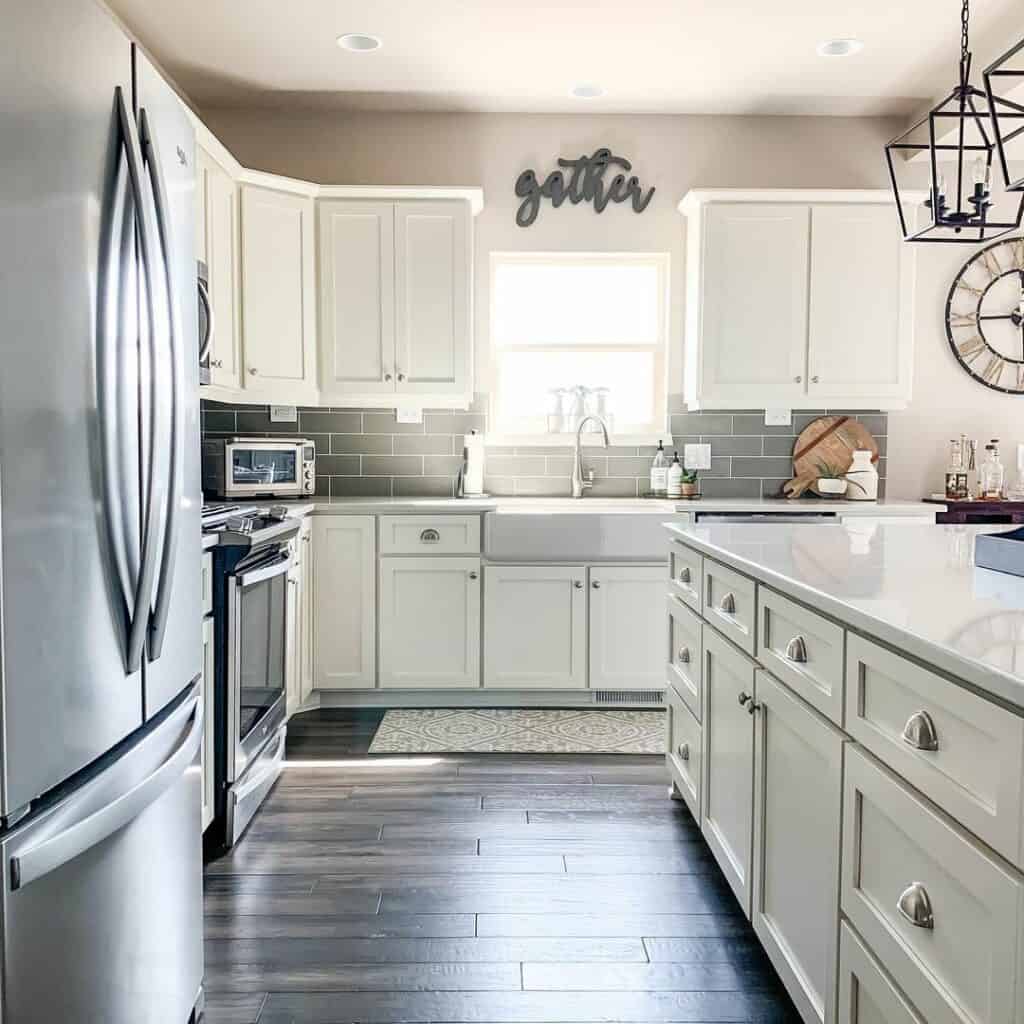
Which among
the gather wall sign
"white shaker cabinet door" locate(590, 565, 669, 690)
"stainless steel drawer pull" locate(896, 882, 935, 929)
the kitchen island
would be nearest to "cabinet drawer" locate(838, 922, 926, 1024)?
the kitchen island

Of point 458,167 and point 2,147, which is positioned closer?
point 2,147

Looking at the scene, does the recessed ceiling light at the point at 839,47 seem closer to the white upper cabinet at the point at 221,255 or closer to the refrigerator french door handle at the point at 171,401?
the white upper cabinet at the point at 221,255

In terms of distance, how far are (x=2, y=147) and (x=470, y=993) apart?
1.71 metres

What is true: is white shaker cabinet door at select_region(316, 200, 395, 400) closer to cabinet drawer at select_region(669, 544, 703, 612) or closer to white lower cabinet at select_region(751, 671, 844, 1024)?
cabinet drawer at select_region(669, 544, 703, 612)

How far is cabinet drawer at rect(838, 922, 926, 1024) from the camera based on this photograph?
3.98ft

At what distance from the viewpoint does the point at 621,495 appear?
452cm

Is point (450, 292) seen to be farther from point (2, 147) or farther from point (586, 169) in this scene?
point (2, 147)

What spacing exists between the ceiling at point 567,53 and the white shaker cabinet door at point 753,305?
1.95ft

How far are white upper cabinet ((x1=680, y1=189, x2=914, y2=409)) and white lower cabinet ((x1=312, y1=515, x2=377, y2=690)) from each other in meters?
1.71

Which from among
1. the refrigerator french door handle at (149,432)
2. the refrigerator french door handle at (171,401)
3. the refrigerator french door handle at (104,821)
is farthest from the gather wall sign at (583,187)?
the refrigerator french door handle at (104,821)

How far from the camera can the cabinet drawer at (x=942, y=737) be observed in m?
0.96

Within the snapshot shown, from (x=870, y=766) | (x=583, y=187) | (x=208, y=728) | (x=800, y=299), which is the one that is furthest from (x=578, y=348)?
(x=870, y=766)

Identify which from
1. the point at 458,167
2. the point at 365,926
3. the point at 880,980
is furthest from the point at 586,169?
the point at 880,980

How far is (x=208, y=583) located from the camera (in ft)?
8.16
